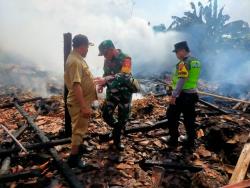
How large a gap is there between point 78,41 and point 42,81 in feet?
29.9

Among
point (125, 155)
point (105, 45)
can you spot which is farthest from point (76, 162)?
point (105, 45)

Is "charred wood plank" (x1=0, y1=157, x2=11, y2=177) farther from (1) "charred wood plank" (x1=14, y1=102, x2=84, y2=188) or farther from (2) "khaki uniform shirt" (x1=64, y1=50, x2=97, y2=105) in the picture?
(2) "khaki uniform shirt" (x1=64, y1=50, x2=97, y2=105)

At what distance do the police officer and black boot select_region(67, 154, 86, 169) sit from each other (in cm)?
215

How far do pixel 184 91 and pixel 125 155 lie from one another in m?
1.77

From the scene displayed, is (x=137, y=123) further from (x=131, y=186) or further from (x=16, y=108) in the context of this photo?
(x=16, y=108)

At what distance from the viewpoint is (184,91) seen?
5.86 metres

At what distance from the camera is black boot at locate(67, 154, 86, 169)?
5.02 m

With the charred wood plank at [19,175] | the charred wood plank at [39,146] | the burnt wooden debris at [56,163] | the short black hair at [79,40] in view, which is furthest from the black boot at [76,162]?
the short black hair at [79,40]

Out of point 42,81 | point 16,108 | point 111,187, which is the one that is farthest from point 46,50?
point 111,187

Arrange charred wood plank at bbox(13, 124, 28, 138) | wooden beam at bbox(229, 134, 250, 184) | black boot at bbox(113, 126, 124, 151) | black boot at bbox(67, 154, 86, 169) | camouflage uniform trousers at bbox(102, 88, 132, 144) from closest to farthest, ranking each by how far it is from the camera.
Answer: wooden beam at bbox(229, 134, 250, 184) → black boot at bbox(67, 154, 86, 169) → camouflage uniform trousers at bbox(102, 88, 132, 144) → black boot at bbox(113, 126, 124, 151) → charred wood plank at bbox(13, 124, 28, 138)

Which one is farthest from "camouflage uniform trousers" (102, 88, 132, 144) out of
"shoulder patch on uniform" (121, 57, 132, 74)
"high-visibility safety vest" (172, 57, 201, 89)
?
"high-visibility safety vest" (172, 57, 201, 89)

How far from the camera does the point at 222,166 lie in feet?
18.0

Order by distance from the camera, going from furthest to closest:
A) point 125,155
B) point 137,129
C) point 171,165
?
point 137,129 < point 125,155 < point 171,165

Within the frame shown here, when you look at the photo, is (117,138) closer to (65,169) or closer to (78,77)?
(65,169)
